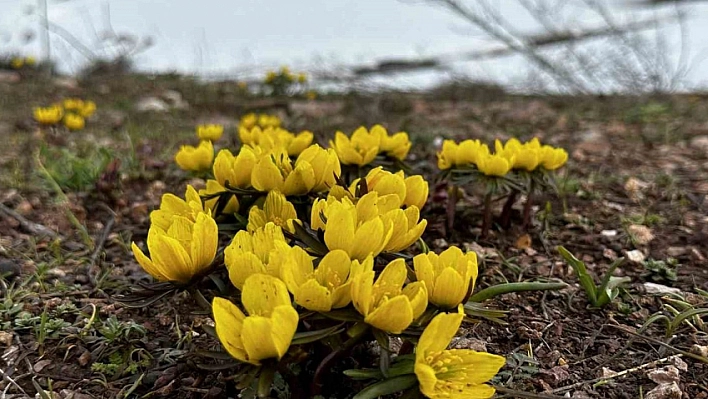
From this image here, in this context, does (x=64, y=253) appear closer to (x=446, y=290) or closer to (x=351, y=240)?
(x=351, y=240)

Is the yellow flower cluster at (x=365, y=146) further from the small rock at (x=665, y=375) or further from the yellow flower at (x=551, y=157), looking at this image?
the small rock at (x=665, y=375)

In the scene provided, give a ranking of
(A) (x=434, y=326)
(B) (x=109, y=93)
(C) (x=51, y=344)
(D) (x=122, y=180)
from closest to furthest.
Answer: (A) (x=434, y=326) < (C) (x=51, y=344) < (D) (x=122, y=180) < (B) (x=109, y=93)

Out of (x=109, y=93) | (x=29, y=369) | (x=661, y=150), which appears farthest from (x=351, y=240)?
(x=109, y=93)

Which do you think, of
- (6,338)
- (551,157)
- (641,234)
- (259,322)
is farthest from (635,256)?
(6,338)

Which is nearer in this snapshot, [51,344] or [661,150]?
[51,344]

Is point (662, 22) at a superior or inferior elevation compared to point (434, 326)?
superior
